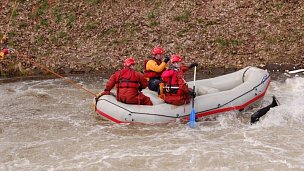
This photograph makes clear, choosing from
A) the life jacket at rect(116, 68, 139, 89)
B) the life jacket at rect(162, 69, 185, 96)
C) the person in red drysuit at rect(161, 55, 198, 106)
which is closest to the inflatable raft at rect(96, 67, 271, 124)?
the person in red drysuit at rect(161, 55, 198, 106)

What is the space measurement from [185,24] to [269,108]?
694cm

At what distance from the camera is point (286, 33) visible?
48.2 feet

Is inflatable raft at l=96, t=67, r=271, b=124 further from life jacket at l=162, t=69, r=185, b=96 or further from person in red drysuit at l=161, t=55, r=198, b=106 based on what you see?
life jacket at l=162, t=69, r=185, b=96

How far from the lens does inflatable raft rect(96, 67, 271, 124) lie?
8875mm

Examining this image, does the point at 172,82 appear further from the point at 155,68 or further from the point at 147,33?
the point at 147,33

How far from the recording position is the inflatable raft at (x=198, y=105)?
8875 millimetres

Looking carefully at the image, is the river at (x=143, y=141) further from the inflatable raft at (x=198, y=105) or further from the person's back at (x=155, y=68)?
the person's back at (x=155, y=68)

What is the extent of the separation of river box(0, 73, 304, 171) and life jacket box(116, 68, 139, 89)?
33.8 inches

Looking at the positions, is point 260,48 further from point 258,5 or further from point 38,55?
point 38,55

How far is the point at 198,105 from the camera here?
916 centimetres

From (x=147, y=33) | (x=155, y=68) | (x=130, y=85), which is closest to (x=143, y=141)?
(x=130, y=85)

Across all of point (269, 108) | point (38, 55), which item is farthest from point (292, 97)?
point (38, 55)

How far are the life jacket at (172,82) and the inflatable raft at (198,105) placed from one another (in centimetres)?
29

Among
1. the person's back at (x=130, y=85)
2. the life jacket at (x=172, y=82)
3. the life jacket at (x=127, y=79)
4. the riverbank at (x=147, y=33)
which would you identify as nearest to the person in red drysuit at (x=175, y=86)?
the life jacket at (x=172, y=82)
